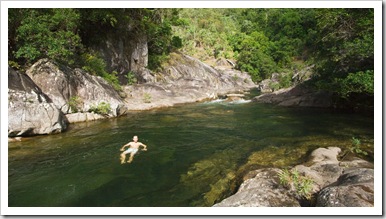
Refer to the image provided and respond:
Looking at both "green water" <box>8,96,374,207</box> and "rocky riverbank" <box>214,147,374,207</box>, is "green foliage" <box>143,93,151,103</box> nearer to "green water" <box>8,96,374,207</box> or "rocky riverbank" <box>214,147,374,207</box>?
"green water" <box>8,96,374,207</box>

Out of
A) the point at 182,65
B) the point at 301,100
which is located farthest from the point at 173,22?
the point at 301,100

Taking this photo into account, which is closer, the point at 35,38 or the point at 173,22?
the point at 35,38

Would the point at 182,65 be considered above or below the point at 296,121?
above

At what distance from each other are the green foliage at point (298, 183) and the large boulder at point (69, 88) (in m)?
13.3

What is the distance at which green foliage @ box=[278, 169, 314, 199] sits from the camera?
6.45m

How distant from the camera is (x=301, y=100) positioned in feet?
70.6

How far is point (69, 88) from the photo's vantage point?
1683cm

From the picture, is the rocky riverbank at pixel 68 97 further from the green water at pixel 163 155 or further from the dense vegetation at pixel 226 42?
the dense vegetation at pixel 226 42

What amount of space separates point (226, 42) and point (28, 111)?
5385cm

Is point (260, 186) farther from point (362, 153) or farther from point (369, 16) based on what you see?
point (369, 16)

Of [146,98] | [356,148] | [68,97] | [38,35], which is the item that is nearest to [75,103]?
[68,97]

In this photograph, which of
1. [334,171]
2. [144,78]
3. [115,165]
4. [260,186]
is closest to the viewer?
[260,186]

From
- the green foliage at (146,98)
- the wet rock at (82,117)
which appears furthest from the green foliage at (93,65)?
the wet rock at (82,117)

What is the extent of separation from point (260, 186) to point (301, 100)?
16.6 meters
